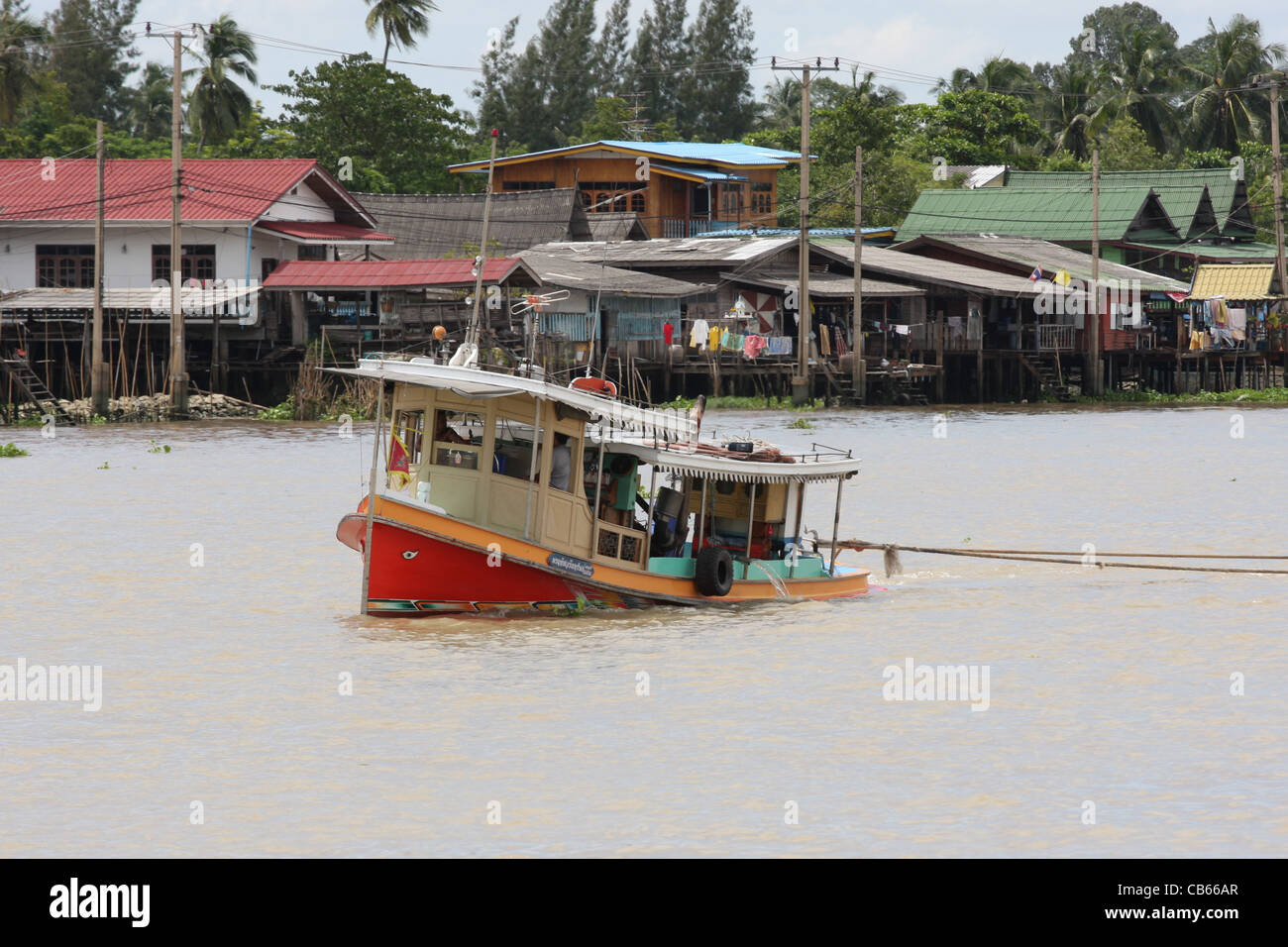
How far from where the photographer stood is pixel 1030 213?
6500cm

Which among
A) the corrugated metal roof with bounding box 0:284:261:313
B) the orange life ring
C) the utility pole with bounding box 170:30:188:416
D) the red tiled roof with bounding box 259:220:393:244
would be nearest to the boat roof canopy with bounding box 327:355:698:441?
the orange life ring

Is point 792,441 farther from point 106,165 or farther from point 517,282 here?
Result: point 106,165

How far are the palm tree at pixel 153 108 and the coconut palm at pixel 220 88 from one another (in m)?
14.2

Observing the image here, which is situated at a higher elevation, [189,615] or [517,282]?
[517,282]

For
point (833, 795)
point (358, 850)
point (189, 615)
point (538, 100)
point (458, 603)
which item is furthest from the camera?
point (538, 100)

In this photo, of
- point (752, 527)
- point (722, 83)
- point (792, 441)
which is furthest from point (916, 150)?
point (752, 527)

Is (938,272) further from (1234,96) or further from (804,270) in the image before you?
(1234,96)

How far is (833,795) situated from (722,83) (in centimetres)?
9025

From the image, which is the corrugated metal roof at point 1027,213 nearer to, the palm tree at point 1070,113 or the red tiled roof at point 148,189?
the palm tree at point 1070,113

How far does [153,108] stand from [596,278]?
45.0 metres

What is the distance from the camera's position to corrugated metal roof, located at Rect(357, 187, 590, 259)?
57.2m

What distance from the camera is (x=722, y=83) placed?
322ft

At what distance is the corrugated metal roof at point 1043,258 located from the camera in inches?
2205

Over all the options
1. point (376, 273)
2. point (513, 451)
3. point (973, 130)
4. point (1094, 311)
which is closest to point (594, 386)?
point (513, 451)
